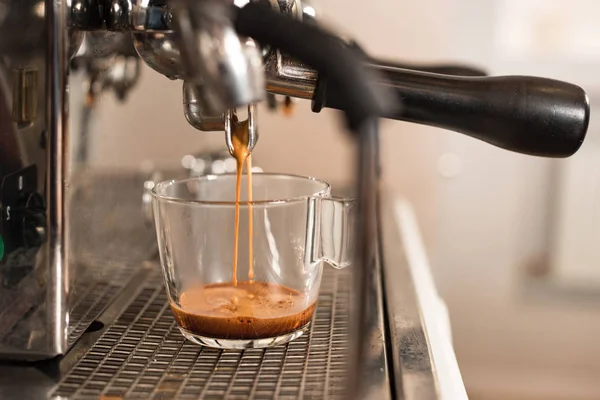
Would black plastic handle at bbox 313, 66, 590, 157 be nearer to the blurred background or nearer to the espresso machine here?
the espresso machine

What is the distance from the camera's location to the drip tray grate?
395mm

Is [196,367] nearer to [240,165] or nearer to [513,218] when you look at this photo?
[240,165]

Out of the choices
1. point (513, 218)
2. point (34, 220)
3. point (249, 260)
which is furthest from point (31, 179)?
point (513, 218)

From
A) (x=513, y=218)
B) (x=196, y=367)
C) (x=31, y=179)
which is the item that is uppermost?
(x=31, y=179)

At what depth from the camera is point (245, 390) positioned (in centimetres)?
40

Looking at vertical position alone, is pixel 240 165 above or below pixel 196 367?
above

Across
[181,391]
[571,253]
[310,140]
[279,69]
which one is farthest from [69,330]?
[571,253]

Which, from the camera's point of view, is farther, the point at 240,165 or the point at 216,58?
the point at 240,165

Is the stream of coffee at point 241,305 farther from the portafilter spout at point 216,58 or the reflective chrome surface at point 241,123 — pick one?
the portafilter spout at point 216,58

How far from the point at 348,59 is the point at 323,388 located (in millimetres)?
184

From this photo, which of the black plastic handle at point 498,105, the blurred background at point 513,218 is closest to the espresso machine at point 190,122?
the black plastic handle at point 498,105

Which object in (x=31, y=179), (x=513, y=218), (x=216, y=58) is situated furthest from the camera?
(x=513, y=218)

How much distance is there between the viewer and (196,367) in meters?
0.43

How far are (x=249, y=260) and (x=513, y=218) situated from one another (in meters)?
1.02
